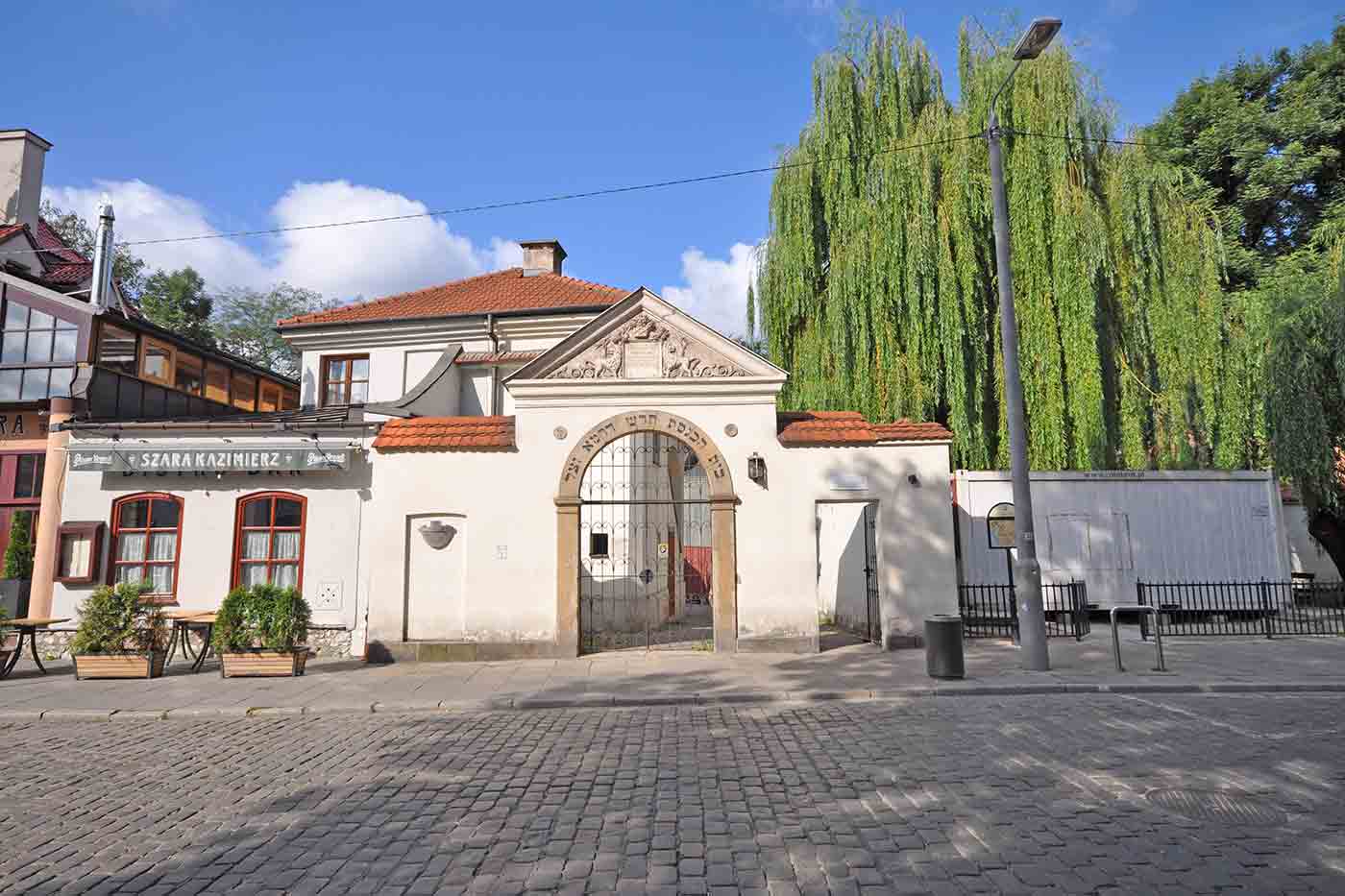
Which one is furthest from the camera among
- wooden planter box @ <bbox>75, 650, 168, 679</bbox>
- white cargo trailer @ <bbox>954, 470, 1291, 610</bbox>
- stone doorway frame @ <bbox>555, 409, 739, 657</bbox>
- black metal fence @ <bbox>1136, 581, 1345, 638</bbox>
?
white cargo trailer @ <bbox>954, 470, 1291, 610</bbox>

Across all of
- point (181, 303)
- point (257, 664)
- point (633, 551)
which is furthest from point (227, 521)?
point (181, 303)

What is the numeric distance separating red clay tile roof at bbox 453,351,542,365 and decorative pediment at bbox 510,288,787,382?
5023 millimetres

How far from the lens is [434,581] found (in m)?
12.6

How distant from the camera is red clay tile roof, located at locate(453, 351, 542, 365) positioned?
17.8 metres

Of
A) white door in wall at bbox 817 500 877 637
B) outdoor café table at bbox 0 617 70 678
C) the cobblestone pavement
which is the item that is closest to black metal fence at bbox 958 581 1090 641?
white door in wall at bbox 817 500 877 637

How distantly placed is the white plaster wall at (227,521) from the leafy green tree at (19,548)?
863mm

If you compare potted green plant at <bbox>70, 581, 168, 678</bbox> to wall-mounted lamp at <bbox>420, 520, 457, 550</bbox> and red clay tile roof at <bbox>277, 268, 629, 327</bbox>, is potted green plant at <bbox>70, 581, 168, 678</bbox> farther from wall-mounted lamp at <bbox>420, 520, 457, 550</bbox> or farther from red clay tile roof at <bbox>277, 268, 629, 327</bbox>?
red clay tile roof at <bbox>277, 268, 629, 327</bbox>

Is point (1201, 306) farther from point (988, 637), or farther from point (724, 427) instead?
point (724, 427)

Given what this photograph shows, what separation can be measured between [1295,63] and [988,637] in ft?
75.0

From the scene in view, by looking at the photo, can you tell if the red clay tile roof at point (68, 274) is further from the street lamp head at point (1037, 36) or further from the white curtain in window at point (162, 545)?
the street lamp head at point (1037, 36)

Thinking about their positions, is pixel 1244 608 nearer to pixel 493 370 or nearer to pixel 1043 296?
pixel 1043 296

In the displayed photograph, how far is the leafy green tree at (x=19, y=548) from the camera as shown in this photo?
1370 cm

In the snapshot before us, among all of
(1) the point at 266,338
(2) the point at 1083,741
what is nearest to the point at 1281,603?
(2) the point at 1083,741

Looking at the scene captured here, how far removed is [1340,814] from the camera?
200 inches
